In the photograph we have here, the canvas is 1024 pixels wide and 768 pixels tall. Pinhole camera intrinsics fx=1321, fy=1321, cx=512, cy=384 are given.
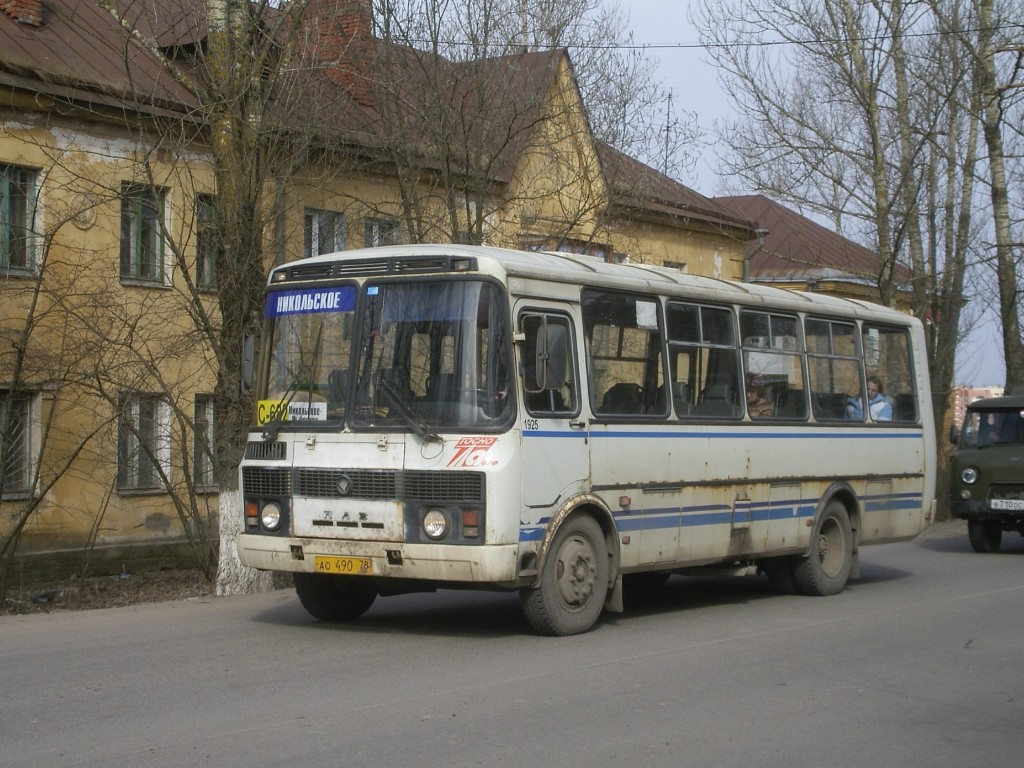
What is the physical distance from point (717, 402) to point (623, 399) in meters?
1.48

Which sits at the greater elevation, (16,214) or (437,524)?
(16,214)

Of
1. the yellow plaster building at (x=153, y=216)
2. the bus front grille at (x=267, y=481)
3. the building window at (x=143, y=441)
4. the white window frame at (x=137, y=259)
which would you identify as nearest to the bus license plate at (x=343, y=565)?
the bus front grille at (x=267, y=481)

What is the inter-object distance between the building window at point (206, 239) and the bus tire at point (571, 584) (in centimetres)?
623

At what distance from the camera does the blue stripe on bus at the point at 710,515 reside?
1045 cm

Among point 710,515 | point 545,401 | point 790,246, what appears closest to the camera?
point 545,401

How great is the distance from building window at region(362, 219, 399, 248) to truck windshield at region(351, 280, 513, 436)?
8.96 metres

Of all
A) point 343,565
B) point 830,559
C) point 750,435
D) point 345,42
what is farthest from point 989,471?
point 343,565

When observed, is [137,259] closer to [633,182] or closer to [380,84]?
[380,84]

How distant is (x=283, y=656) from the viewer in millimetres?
9117

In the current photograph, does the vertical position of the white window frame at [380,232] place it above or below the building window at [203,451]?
above

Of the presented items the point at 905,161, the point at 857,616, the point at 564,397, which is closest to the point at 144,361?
the point at 564,397

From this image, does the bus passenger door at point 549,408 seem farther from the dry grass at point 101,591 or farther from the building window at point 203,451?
the building window at point 203,451

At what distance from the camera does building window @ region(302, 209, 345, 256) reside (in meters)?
19.0

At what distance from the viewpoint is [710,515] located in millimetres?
11578
